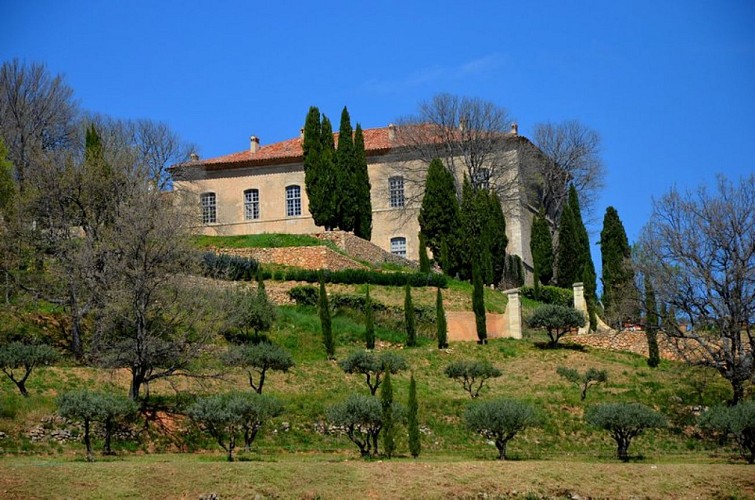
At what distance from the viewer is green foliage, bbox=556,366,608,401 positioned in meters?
29.9

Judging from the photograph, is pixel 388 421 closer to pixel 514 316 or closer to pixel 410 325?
pixel 410 325

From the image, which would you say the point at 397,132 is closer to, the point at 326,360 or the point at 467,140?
the point at 467,140

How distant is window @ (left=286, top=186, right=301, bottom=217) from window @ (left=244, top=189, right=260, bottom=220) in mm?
1559

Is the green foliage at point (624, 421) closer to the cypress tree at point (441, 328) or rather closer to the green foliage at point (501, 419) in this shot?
the green foliage at point (501, 419)

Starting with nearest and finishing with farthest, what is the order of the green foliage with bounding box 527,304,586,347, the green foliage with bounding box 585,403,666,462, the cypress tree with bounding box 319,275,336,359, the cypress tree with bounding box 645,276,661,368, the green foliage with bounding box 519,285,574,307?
1. the green foliage with bounding box 585,403,666,462
2. the cypress tree with bounding box 645,276,661,368
3. the cypress tree with bounding box 319,275,336,359
4. the green foliage with bounding box 527,304,586,347
5. the green foliage with bounding box 519,285,574,307

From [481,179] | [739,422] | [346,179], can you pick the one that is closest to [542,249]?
[481,179]

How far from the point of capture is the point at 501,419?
22844 mm

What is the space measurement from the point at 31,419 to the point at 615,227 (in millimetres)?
29050

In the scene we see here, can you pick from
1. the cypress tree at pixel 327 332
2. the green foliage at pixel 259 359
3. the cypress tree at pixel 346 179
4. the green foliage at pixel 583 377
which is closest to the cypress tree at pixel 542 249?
the cypress tree at pixel 346 179

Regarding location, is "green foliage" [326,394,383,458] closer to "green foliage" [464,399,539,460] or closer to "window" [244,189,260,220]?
"green foliage" [464,399,539,460]

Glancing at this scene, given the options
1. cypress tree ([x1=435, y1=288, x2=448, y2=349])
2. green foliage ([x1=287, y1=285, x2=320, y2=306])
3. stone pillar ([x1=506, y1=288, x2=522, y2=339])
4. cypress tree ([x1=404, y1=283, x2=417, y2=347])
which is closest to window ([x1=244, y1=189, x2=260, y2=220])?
green foliage ([x1=287, y1=285, x2=320, y2=306])

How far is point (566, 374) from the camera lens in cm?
3078

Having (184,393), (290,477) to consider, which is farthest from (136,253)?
(290,477)

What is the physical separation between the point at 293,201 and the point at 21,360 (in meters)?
27.6
